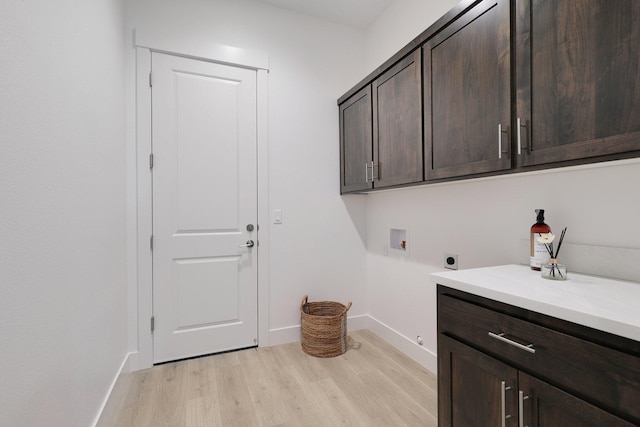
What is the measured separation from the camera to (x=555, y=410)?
0.89m

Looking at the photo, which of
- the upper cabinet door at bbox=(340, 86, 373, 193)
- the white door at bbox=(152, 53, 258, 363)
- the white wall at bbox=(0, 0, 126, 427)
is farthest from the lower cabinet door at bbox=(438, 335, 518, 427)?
the white door at bbox=(152, 53, 258, 363)

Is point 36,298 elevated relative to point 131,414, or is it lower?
elevated

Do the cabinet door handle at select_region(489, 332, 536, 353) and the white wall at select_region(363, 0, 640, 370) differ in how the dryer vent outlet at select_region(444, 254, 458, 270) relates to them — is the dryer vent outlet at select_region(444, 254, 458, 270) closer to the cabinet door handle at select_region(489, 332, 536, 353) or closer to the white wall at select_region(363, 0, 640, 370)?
the white wall at select_region(363, 0, 640, 370)

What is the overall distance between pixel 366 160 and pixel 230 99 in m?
1.21

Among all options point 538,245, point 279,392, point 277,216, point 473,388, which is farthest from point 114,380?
point 538,245

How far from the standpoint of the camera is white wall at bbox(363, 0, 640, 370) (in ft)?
4.01

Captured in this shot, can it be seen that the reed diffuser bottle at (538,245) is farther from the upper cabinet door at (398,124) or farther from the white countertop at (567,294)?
the upper cabinet door at (398,124)

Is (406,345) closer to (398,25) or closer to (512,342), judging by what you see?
(512,342)

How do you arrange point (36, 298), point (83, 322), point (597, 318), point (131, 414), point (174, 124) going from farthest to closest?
point (174, 124) → point (131, 414) → point (83, 322) → point (36, 298) → point (597, 318)

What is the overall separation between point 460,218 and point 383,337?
134 cm

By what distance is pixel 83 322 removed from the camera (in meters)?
1.31

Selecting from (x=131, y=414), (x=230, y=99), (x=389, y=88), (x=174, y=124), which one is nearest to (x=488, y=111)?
(x=389, y=88)

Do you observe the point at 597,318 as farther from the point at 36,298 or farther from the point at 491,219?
the point at 36,298

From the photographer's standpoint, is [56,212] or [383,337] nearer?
[56,212]
